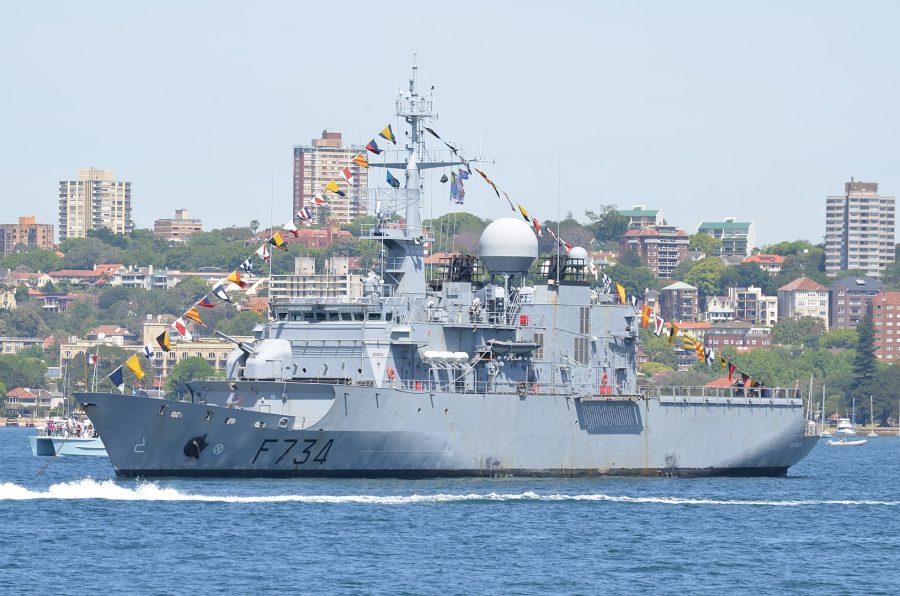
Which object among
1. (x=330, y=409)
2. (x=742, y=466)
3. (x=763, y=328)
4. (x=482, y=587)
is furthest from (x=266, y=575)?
(x=763, y=328)

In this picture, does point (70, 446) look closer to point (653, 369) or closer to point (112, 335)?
point (653, 369)

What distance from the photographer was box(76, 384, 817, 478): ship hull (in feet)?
177

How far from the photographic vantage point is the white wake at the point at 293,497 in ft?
164

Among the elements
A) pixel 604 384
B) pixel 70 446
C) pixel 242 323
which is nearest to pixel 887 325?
pixel 242 323

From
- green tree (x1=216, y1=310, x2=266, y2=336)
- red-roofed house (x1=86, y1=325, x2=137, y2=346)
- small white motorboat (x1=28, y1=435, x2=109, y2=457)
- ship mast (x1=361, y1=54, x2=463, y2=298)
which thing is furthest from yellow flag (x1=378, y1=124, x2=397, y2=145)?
red-roofed house (x1=86, y1=325, x2=137, y2=346)

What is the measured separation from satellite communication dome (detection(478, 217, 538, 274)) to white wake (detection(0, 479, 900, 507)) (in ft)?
32.7

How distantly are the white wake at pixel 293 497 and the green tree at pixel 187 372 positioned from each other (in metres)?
87.6

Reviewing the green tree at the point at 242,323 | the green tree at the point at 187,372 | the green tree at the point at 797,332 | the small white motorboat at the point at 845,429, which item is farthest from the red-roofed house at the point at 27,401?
the green tree at the point at 797,332

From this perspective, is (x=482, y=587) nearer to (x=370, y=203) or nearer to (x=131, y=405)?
(x=131, y=405)

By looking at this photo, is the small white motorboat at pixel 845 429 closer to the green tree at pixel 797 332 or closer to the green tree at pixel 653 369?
the green tree at pixel 653 369

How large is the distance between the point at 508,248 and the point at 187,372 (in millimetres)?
84626

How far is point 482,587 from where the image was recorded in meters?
39.0

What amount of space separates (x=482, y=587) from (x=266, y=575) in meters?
4.59

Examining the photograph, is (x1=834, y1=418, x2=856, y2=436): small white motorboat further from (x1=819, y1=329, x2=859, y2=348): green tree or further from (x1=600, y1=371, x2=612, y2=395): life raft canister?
(x1=600, y1=371, x2=612, y2=395): life raft canister
